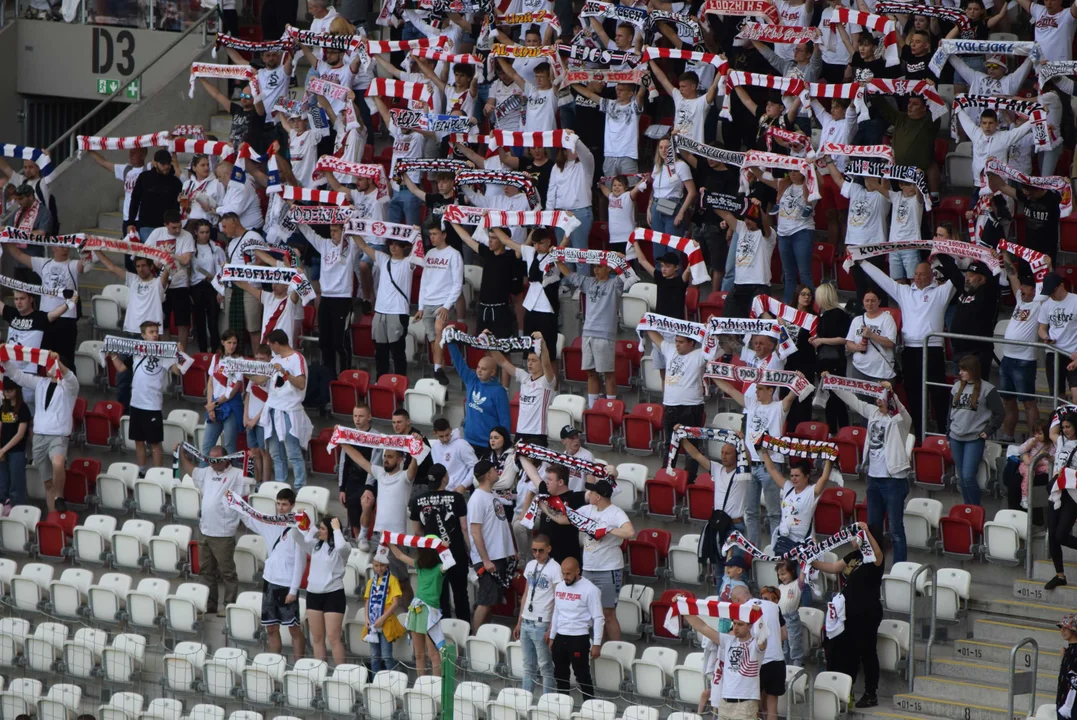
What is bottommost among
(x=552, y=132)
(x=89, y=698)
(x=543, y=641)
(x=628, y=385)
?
(x=89, y=698)

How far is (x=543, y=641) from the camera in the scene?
50.2 ft

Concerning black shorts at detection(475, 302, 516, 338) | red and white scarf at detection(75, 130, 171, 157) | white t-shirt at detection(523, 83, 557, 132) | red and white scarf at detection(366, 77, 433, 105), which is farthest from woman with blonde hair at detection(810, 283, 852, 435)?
red and white scarf at detection(75, 130, 171, 157)

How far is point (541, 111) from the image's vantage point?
67.8ft

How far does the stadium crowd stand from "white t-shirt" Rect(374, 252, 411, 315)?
0.10ft

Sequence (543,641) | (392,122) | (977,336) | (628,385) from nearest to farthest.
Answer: (543,641), (977,336), (628,385), (392,122)

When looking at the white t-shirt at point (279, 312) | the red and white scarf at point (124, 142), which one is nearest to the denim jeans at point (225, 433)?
the white t-shirt at point (279, 312)

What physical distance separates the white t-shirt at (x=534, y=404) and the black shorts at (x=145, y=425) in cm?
418

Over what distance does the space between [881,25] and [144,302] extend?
28.0 ft

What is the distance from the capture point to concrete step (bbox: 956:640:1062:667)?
15078 mm

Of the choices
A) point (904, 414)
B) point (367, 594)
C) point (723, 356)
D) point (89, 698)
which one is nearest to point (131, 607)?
point (89, 698)

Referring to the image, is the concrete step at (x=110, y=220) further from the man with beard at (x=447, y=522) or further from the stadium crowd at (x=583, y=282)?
the man with beard at (x=447, y=522)

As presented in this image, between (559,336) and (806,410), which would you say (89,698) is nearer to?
(559,336)

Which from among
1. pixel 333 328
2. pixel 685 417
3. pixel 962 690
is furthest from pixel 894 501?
pixel 333 328

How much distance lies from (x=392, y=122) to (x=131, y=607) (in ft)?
21.4
